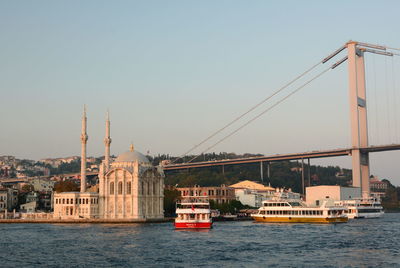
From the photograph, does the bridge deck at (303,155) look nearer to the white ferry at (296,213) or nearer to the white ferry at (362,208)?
the white ferry at (362,208)

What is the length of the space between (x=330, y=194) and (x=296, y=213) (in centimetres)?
2668

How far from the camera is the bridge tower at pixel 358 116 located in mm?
95194

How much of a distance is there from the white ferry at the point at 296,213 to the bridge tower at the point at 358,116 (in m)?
Result: 18.5

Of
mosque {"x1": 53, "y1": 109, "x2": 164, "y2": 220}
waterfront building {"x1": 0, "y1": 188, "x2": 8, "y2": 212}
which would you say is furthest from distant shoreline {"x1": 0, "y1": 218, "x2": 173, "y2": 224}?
waterfront building {"x1": 0, "y1": 188, "x2": 8, "y2": 212}

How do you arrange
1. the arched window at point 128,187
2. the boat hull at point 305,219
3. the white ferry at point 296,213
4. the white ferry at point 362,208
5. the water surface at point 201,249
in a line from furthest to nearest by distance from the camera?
1. the white ferry at point 362,208
2. the arched window at point 128,187
3. the white ferry at point 296,213
4. the boat hull at point 305,219
5. the water surface at point 201,249

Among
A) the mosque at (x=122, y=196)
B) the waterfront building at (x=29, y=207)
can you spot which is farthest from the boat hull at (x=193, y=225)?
the waterfront building at (x=29, y=207)

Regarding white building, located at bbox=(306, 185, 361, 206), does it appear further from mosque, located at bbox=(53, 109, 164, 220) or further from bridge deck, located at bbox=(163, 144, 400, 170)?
mosque, located at bbox=(53, 109, 164, 220)

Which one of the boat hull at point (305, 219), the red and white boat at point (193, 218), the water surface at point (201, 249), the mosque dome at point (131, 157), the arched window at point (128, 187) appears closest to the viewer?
the water surface at point (201, 249)

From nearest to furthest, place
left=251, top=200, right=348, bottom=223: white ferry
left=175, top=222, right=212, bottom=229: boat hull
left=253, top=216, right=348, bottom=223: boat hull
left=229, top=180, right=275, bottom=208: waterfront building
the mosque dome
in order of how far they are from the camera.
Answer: left=175, top=222, right=212, bottom=229: boat hull → left=253, top=216, right=348, bottom=223: boat hull → left=251, top=200, right=348, bottom=223: white ferry → the mosque dome → left=229, top=180, right=275, bottom=208: waterfront building

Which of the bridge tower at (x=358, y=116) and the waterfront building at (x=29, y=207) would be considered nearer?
the bridge tower at (x=358, y=116)

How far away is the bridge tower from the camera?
95.2 meters

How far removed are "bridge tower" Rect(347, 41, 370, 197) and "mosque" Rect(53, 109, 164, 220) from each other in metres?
31.4

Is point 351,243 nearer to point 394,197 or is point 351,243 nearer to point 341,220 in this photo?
point 341,220

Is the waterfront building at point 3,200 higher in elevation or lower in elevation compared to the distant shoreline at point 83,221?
higher
